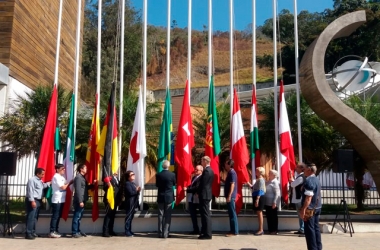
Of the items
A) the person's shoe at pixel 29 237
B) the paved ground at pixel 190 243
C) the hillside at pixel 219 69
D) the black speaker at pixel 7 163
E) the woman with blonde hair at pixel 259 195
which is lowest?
the paved ground at pixel 190 243

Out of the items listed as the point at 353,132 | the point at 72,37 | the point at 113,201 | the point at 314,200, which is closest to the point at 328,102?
the point at 353,132

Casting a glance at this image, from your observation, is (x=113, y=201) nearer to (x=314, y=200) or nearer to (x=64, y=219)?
(x=64, y=219)

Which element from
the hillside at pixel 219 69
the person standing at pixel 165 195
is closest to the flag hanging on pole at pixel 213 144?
the person standing at pixel 165 195

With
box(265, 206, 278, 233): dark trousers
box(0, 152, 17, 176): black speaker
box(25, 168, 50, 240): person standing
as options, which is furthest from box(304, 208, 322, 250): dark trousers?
box(0, 152, 17, 176): black speaker

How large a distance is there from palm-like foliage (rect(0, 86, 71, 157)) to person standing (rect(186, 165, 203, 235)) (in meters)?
5.79

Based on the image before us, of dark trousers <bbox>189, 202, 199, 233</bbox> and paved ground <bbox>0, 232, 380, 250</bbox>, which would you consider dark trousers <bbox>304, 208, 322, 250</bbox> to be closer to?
paved ground <bbox>0, 232, 380, 250</bbox>

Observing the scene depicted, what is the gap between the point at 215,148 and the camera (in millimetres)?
10961

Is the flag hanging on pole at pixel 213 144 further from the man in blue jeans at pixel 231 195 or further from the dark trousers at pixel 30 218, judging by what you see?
the dark trousers at pixel 30 218

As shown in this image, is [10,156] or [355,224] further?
[355,224]

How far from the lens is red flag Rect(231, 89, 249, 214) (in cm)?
1070

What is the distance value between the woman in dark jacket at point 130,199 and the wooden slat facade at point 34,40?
33.5ft

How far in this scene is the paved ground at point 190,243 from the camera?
28.3ft

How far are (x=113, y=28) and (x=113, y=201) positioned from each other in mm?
45152

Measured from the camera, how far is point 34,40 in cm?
1952
